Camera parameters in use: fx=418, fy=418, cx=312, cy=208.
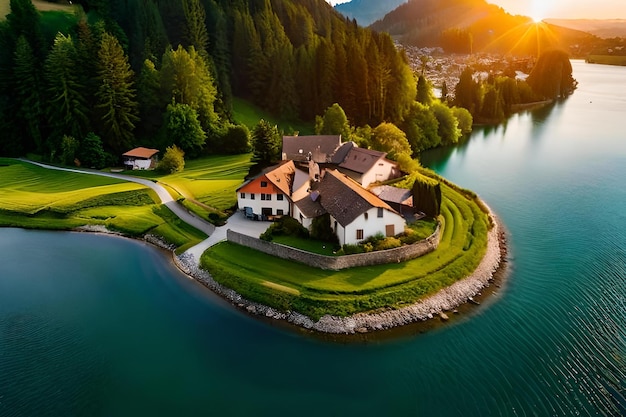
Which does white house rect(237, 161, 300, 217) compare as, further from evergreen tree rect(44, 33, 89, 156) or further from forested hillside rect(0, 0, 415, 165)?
evergreen tree rect(44, 33, 89, 156)

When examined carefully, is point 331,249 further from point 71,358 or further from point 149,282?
point 71,358

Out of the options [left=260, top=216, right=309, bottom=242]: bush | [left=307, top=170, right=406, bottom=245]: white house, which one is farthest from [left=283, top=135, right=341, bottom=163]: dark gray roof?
[left=260, top=216, right=309, bottom=242]: bush

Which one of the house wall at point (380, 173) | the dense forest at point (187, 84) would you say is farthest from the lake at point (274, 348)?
the dense forest at point (187, 84)

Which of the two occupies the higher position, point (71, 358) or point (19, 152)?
point (19, 152)

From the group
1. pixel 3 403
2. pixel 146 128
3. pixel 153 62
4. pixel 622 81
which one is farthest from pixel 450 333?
pixel 622 81

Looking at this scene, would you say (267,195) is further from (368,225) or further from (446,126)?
(446,126)

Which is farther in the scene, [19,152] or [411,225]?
[19,152]

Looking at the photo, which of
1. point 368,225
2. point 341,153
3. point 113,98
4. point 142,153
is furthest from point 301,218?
point 113,98
